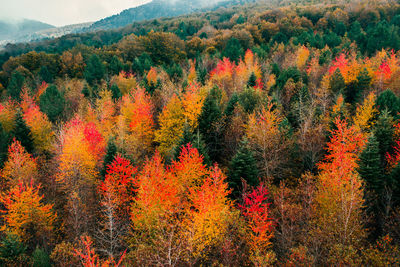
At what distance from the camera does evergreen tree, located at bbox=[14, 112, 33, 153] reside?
150 feet

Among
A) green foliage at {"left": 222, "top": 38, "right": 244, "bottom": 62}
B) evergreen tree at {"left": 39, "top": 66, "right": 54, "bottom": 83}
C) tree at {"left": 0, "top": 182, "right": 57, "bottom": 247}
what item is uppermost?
evergreen tree at {"left": 39, "top": 66, "right": 54, "bottom": 83}

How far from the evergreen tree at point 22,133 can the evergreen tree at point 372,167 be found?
186ft

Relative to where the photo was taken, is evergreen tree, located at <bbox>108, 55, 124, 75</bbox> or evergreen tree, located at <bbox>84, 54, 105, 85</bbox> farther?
evergreen tree, located at <bbox>108, 55, 124, 75</bbox>

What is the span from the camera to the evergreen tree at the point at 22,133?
45625mm

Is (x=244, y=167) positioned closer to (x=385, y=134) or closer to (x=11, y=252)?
(x=385, y=134)

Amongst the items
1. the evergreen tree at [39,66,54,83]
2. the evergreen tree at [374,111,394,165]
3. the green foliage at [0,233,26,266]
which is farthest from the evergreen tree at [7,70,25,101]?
the evergreen tree at [374,111,394,165]

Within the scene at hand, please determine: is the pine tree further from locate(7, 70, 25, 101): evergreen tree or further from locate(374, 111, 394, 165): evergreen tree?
locate(7, 70, 25, 101): evergreen tree

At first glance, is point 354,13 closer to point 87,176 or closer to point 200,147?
point 200,147

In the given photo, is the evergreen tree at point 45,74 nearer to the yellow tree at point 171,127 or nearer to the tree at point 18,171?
the tree at point 18,171

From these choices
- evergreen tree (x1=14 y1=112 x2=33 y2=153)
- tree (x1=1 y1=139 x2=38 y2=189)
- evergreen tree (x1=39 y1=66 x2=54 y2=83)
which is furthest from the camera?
evergreen tree (x1=39 y1=66 x2=54 y2=83)

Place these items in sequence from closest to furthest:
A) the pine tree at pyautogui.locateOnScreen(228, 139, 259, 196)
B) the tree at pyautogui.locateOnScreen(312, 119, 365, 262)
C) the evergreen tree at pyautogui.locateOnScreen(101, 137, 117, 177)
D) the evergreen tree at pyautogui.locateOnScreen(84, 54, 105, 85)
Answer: the tree at pyautogui.locateOnScreen(312, 119, 365, 262), the pine tree at pyautogui.locateOnScreen(228, 139, 259, 196), the evergreen tree at pyautogui.locateOnScreen(101, 137, 117, 177), the evergreen tree at pyautogui.locateOnScreen(84, 54, 105, 85)

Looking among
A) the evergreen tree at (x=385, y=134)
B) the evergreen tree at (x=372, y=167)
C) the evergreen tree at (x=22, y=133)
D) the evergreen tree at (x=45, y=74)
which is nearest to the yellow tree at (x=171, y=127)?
the evergreen tree at (x=372, y=167)

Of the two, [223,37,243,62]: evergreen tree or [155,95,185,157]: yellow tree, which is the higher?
[223,37,243,62]: evergreen tree

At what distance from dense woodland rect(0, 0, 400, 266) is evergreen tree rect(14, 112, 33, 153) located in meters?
0.20
